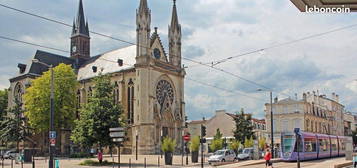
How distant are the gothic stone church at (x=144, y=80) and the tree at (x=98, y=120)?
2558cm

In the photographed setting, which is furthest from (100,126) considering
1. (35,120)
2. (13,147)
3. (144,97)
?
(13,147)

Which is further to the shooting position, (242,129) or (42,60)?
(42,60)

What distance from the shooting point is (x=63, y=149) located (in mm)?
78688

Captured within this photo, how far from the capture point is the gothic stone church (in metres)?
72.5

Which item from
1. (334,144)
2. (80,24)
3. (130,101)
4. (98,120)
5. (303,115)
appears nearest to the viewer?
(98,120)

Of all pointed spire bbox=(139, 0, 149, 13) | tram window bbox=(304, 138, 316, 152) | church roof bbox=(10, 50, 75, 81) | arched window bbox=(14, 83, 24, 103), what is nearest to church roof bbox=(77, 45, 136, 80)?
church roof bbox=(10, 50, 75, 81)

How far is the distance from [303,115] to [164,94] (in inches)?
1020

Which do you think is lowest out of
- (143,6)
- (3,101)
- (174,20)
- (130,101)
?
(130,101)

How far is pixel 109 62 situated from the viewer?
84.2m

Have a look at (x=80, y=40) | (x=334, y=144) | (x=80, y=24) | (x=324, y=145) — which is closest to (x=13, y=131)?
(x=80, y=40)

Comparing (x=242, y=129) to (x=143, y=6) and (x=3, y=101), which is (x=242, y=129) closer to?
(x=143, y=6)

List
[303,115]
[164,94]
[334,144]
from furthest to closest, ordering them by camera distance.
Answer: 1. [164,94]
2. [303,115]
3. [334,144]

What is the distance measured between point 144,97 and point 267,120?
26733 mm

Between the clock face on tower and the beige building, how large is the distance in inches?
772
